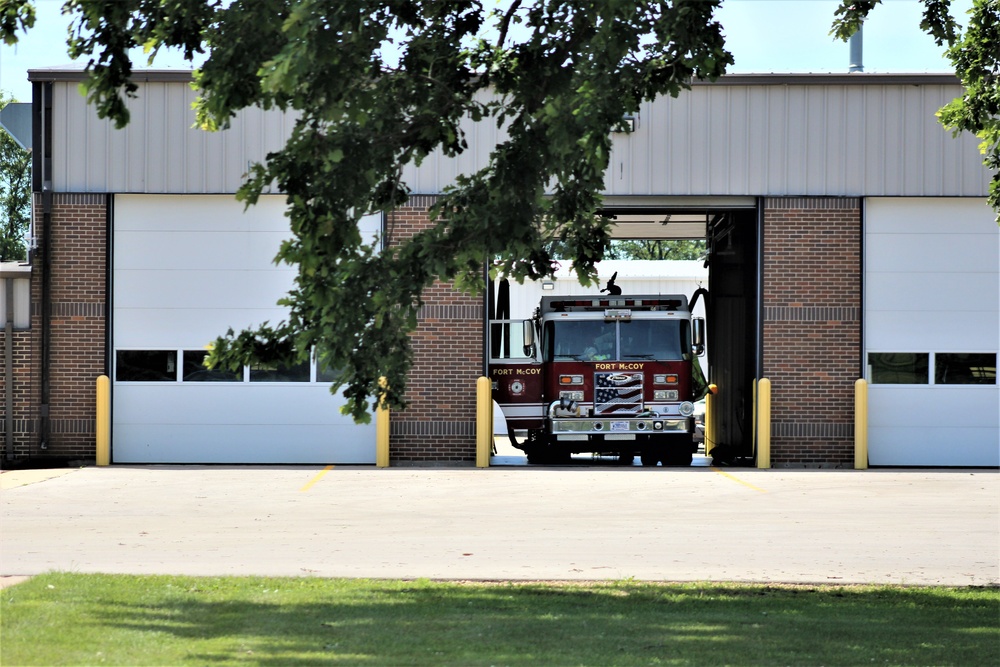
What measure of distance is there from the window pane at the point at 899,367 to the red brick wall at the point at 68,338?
1373 centimetres

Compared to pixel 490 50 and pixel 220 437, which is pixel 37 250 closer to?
pixel 220 437

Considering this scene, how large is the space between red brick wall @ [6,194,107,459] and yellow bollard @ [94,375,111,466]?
1.09 ft

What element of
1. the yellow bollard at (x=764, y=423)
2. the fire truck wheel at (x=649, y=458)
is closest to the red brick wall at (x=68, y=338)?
the fire truck wheel at (x=649, y=458)

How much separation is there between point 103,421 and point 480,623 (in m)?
14.1

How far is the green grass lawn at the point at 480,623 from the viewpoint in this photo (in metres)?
6.82

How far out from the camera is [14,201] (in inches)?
2167

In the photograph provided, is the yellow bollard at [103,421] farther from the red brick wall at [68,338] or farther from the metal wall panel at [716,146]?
the metal wall panel at [716,146]

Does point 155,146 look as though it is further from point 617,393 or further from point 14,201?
point 14,201

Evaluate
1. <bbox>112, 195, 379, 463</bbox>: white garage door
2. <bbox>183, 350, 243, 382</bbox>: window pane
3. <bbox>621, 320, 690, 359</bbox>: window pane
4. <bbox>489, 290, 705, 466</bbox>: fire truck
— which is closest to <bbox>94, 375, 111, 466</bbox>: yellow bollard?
<bbox>112, 195, 379, 463</bbox>: white garage door

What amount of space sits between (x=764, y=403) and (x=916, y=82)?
6.23 metres

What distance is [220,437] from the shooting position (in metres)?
20.7

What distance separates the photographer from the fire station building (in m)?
20.4

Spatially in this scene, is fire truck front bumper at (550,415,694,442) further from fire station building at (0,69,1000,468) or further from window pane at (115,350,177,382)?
window pane at (115,350,177,382)

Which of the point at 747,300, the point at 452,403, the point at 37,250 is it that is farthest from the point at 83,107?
the point at 747,300
